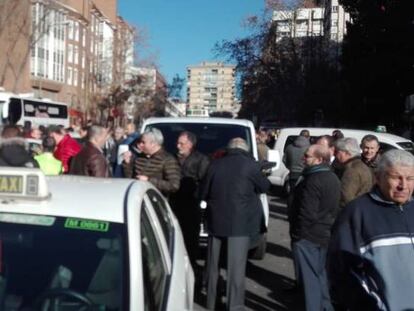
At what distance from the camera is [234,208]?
7.08 m

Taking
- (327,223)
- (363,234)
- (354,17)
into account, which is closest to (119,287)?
(363,234)

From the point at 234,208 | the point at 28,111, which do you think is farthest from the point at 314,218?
the point at 28,111

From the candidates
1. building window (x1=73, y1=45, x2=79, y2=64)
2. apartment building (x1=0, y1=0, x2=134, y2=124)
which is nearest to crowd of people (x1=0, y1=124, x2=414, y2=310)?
apartment building (x1=0, y1=0, x2=134, y2=124)

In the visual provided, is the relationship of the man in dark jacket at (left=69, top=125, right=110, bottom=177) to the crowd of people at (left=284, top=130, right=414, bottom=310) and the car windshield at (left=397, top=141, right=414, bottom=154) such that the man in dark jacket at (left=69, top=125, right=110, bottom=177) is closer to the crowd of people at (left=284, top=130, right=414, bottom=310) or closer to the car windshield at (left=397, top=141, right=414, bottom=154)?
the crowd of people at (left=284, top=130, right=414, bottom=310)

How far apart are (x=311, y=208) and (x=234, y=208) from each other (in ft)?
2.69

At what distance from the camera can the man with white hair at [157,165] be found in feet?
25.8

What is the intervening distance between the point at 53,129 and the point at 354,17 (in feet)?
107

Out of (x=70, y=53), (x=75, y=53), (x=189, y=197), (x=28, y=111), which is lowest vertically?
(x=189, y=197)

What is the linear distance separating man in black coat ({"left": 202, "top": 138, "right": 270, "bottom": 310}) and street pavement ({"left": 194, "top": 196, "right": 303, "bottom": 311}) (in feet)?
2.14

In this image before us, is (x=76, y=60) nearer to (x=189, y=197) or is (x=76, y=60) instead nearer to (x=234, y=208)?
(x=189, y=197)

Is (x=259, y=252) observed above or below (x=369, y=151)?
below

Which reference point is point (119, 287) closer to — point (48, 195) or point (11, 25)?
point (48, 195)

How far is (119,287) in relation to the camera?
10.5 feet

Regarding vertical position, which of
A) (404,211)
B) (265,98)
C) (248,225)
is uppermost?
(265,98)
